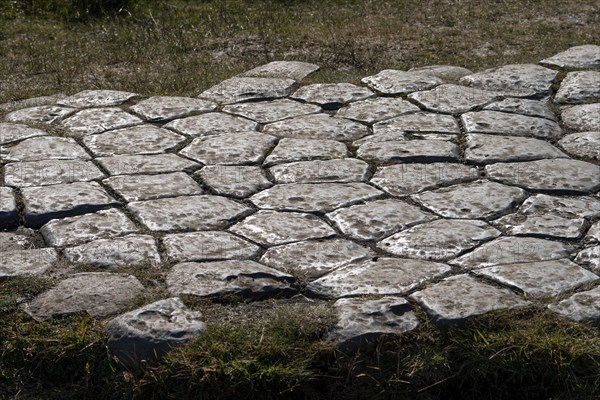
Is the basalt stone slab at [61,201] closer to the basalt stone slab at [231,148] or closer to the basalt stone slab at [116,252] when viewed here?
the basalt stone slab at [116,252]

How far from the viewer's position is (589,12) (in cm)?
738

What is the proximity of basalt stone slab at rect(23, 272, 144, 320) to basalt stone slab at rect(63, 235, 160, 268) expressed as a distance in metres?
0.10

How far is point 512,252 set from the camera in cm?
381

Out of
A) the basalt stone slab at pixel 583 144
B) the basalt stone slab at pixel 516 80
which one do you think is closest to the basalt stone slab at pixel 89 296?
the basalt stone slab at pixel 583 144

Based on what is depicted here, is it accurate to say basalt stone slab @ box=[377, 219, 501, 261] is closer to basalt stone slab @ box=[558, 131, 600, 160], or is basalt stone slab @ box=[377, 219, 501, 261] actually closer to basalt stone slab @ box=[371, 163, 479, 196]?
basalt stone slab @ box=[371, 163, 479, 196]

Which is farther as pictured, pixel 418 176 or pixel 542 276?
pixel 418 176

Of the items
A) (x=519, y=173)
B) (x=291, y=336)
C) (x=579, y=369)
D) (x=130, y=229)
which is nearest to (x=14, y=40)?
(x=130, y=229)

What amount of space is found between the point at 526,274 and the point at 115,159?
6.52 feet

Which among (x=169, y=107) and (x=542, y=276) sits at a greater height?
(x=542, y=276)

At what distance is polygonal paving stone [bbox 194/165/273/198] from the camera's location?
14.3 ft

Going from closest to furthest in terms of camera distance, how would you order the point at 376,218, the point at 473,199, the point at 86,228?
1. the point at 86,228
2. the point at 376,218
3. the point at 473,199

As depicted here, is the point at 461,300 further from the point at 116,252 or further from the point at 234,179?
the point at 234,179

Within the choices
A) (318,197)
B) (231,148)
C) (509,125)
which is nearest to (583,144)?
(509,125)

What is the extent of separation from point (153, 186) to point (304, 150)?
0.77 m
